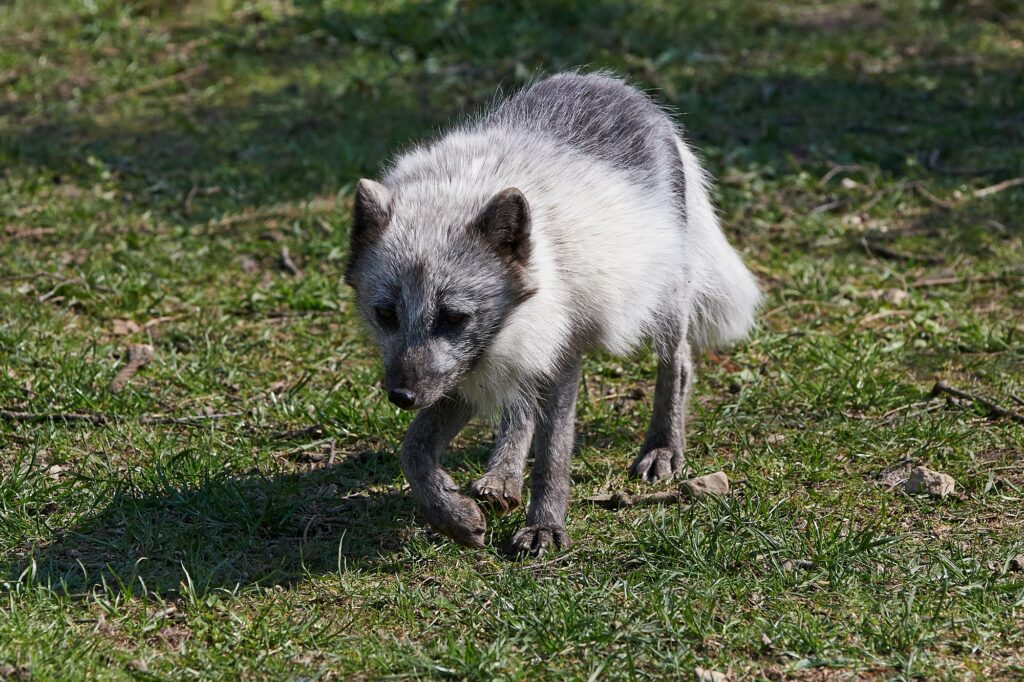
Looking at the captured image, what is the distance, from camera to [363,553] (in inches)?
174

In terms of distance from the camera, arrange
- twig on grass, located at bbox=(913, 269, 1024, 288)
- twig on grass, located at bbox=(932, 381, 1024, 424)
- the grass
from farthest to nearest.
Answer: twig on grass, located at bbox=(913, 269, 1024, 288) → twig on grass, located at bbox=(932, 381, 1024, 424) → the grass

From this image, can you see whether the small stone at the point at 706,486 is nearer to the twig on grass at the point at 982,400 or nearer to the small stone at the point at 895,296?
the twig on grass at the point at 982,400

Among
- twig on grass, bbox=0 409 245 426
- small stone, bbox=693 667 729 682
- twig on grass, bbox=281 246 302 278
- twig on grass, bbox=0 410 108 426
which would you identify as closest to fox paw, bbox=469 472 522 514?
small stone, bbox=693 667 729 682

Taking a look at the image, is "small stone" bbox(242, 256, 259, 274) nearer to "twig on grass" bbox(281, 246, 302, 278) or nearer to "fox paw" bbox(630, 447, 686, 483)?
"twig on grass" bbox(281, 246, 302, 278)

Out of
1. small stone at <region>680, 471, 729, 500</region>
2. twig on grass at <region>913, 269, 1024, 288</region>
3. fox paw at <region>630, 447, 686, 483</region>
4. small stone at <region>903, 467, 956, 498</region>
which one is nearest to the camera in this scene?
small stone at <region>903, 467, 956, 498</region>

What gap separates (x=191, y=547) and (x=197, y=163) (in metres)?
4.81

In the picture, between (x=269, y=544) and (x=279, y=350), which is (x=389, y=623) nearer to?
(x=269, y=544)

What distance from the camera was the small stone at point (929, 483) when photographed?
4.60 metres

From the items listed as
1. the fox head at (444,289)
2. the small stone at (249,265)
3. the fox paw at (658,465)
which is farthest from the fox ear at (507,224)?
the small stone at (249,265)

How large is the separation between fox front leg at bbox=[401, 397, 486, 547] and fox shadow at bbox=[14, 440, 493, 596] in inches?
9.7

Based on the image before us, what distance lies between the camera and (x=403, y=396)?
13.1ft

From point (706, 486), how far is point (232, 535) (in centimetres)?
195

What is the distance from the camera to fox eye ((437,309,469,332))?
4.14 meters

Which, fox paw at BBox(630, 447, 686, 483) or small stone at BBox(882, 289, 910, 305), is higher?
small stone at BBox(882, 289, 910, 305)
